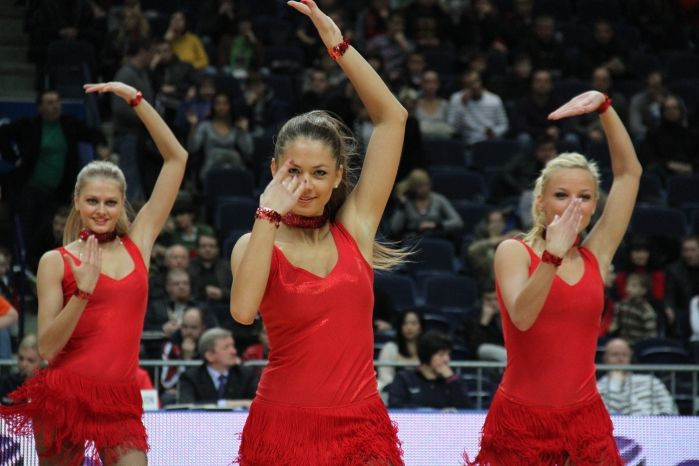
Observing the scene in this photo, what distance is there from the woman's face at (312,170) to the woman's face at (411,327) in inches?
201

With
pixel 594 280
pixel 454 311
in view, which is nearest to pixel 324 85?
pixel 454 311

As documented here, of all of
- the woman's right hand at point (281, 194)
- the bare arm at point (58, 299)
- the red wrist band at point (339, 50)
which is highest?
the red wrist band at point (339, 50)

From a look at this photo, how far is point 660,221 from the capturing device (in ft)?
36.5

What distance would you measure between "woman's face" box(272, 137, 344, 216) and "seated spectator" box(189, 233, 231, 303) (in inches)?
249

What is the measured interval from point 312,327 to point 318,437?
32 centimetres

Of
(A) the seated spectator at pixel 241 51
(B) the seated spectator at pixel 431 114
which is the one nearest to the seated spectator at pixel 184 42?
(A) the seated spectator at pixel 241 51

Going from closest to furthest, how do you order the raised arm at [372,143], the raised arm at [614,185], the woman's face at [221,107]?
the raised arm at [372,143], the raised arm at [614,185], the woman's face at [221,107]

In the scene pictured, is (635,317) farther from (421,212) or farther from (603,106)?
(603,106)

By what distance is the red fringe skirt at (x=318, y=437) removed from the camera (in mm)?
3461

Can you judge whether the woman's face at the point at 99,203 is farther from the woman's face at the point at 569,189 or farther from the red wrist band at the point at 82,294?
the woman's face at the point at 569,189

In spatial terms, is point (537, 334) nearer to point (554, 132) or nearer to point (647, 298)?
point (647, 298)

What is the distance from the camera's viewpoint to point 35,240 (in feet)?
31.8

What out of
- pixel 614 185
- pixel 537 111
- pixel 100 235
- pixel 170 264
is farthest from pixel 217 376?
pixel 537 111

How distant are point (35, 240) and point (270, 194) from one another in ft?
22.2
